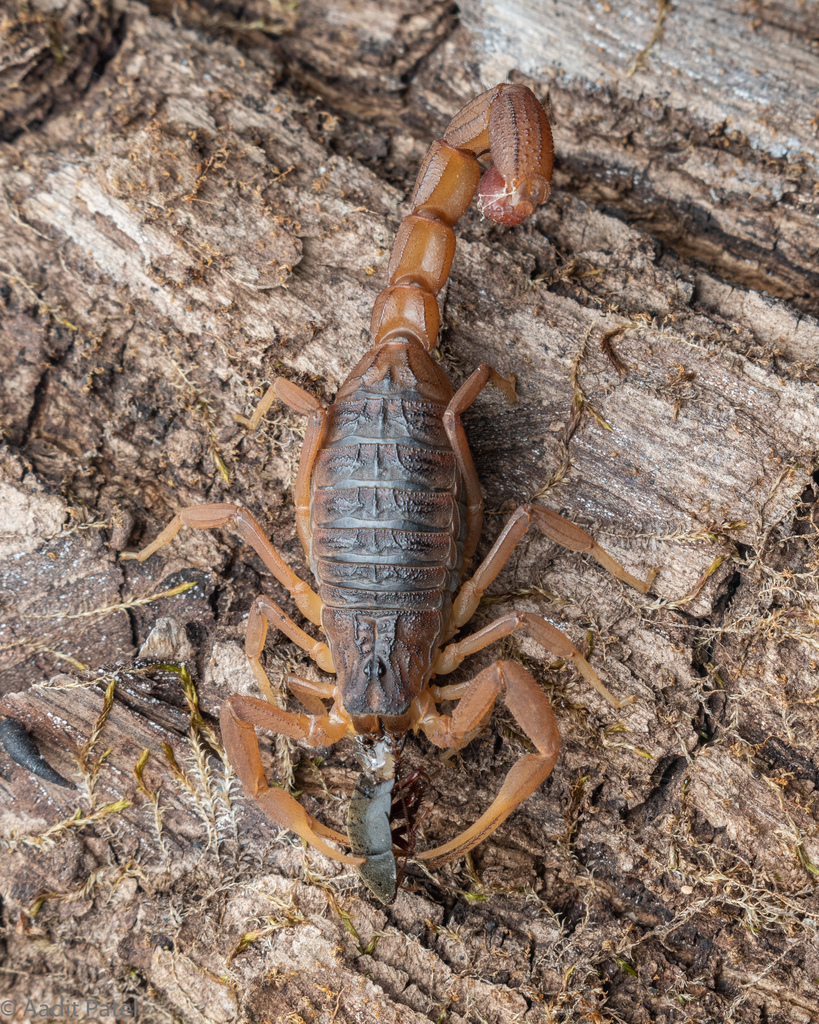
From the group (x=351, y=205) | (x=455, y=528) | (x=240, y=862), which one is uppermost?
(x=351, y=205)

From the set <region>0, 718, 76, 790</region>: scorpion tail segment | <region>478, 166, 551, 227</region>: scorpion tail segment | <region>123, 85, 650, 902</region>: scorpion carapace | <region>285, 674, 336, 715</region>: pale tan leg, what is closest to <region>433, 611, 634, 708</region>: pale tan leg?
<region>123, 85, 650, 902</region>: scorpion carapace

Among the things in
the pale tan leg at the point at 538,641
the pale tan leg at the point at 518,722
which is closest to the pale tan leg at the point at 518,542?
the pale tan leg at the point at 538,641

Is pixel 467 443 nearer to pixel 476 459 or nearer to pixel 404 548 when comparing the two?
pixel 476 459

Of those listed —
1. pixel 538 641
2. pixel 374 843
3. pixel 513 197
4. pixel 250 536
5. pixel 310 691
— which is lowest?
pixel 374 843

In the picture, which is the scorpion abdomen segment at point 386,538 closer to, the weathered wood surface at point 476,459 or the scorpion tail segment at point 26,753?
the weathered wood surface at point 476,459

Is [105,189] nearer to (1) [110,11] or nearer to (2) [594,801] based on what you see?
(1) [110,11]

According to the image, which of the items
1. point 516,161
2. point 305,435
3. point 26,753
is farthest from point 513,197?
point 26,753

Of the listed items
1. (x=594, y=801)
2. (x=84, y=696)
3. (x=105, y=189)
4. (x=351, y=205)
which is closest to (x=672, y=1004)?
(x=594, y=801)
